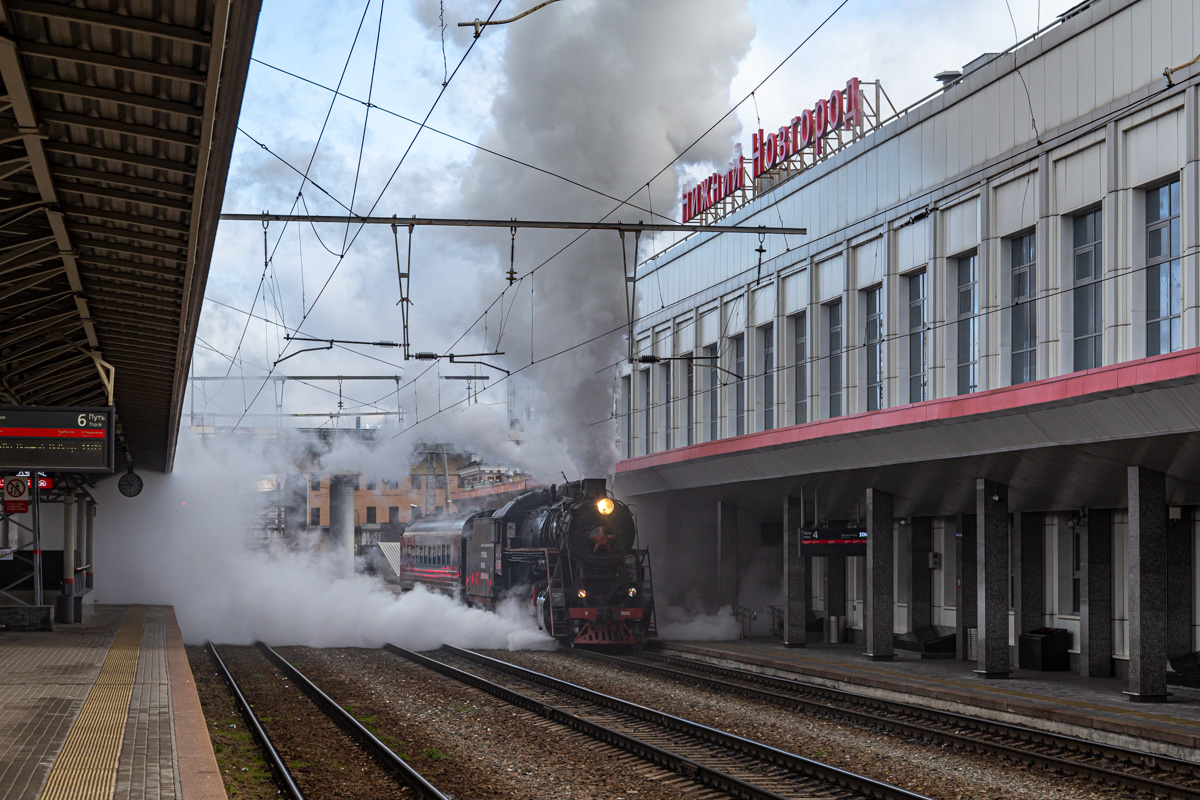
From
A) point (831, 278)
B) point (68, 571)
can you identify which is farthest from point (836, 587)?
point (68, 571)

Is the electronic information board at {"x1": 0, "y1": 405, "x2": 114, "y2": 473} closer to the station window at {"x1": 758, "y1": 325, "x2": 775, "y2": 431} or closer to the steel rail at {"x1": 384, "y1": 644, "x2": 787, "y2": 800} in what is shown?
the steel rail at {"x1": 384, "y1": 644, "x2": 787, "y2": 800}

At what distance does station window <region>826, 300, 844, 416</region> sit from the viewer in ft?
89.0

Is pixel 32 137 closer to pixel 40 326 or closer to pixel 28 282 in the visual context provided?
pixel 28 282

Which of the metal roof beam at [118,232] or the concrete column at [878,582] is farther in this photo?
the concrete column at [878,582]

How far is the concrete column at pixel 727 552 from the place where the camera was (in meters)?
30.5

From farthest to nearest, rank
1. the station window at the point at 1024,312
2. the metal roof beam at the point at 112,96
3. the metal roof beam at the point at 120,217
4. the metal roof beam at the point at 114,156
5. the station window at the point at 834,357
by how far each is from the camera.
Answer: the station window at the point at 834,357
the station window at the point at 1024,312
the metal roof beam at the point at 120,217
the metal roof beam at the point at 114,156
the metal roof beam at the point at 112,96

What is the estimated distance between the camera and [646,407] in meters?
39.3

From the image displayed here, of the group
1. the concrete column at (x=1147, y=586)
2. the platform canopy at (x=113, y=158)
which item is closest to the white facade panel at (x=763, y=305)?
the concrete column at (x=1147, y=586)

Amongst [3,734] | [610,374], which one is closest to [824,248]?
[610,374]

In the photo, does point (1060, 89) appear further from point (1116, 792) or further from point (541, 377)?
point (541, 377)

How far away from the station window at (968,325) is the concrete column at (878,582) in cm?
284

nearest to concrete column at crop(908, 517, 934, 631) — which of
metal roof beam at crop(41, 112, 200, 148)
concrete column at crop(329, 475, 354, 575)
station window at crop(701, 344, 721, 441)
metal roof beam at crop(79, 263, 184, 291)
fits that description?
station window at crop(701, 344, 721, 441)

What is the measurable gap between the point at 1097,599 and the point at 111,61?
1745 cm

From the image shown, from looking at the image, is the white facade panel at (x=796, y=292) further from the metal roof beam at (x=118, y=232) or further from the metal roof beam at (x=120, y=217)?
the metal roof beam at (x=120, y=217)
